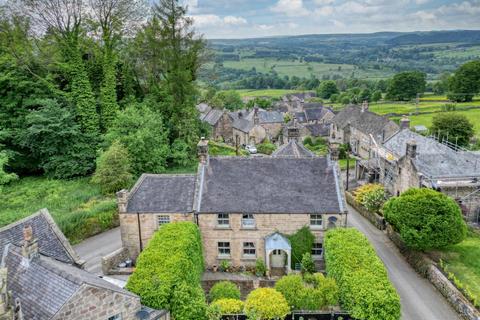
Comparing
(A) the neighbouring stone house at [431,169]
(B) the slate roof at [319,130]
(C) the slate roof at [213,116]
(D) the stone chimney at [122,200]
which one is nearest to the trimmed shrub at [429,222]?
(A) the neighbouring stone house at [431,169]

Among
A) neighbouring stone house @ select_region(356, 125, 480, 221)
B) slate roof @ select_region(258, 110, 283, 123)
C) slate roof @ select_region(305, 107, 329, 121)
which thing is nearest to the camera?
neighbouring stone house @ select_region(356, 125, 480, 221)

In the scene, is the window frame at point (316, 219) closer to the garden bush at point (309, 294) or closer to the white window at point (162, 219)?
the garden bush at point (309, 294)

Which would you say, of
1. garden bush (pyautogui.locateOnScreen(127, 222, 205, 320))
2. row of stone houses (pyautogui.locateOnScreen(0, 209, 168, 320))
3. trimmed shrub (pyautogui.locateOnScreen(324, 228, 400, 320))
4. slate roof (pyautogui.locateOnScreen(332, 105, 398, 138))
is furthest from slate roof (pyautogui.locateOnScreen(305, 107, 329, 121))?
row of stone houses (pyautogui.locateOnScreen(0, 209, 168, 320))

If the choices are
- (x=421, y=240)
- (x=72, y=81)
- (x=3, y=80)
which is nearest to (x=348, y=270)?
(x=421, y=240)

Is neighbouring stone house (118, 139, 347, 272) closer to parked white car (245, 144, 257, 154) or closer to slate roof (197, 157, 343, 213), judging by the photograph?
slate roof (197, 157, 343, 213)

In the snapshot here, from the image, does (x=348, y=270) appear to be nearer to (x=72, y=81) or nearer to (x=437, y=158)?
(x=437, y=158)
